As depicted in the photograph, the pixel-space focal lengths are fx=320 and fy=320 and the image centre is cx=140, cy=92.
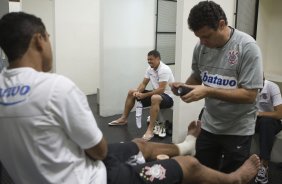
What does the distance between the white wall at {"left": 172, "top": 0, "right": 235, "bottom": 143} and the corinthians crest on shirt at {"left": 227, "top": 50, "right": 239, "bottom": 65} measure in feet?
6.20

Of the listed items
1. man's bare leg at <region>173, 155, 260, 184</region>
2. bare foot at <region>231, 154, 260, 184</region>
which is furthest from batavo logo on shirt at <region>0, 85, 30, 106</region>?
bare foot at <region>231, 154, 260, 184</region>

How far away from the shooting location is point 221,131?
184 centimetres

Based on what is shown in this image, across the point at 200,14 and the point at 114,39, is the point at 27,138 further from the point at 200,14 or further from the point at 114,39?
the point at 114,39

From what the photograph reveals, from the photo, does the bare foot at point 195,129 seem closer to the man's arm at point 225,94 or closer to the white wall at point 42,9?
the man's arm at point 225,94

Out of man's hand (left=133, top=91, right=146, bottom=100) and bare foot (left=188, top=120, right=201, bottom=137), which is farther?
man's hand (left=133, top=91, right=146, bottom=100)

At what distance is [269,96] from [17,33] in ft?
8.66

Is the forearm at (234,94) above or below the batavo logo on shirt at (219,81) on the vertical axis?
below

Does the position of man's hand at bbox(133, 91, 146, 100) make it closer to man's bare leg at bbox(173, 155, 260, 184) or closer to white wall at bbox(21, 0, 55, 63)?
white wall at bbox(21, 0, 55, 63)

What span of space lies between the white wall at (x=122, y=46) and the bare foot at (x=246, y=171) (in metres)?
3.44

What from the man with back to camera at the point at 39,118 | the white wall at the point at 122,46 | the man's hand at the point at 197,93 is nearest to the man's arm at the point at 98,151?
the man with back to camera at the point at 39,118

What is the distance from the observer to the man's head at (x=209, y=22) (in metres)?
1.63

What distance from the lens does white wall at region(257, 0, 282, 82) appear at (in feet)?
13.8

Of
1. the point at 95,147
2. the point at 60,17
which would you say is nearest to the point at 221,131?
the point at 95,147

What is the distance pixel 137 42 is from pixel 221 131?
3.69 metres
